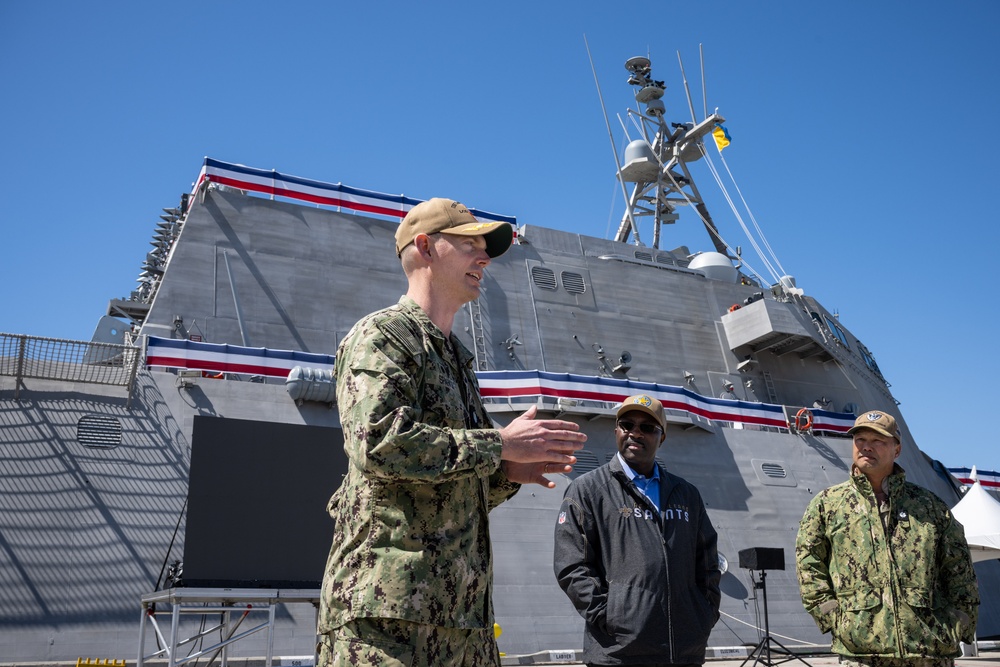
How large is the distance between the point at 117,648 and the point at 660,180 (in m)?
17.6

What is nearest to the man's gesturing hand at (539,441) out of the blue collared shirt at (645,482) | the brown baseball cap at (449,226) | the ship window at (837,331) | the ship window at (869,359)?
the brown baseball cap at (449,226)

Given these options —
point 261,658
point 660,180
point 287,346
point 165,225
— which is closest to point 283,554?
point 261,658

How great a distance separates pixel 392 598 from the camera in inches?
80.0

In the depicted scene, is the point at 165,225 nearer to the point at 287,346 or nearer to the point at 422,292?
the point at 287,346

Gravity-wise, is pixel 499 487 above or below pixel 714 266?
below

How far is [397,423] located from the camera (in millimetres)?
2105

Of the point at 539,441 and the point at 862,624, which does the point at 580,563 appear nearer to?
the point at 862,624

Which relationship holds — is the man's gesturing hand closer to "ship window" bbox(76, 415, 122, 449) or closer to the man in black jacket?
the man in black jacket

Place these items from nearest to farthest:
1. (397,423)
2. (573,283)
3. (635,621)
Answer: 1. (397,423)
2. (635,621)
3. (573,283)

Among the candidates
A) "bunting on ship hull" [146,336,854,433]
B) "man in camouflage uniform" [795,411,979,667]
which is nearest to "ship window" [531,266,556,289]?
"bunting on ship hull" [146,336,854,433]

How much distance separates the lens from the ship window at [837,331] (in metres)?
19.7

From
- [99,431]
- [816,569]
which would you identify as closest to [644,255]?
[99,431]

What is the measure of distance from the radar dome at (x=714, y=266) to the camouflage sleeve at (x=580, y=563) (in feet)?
51.3

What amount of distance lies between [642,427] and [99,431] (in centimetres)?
890
